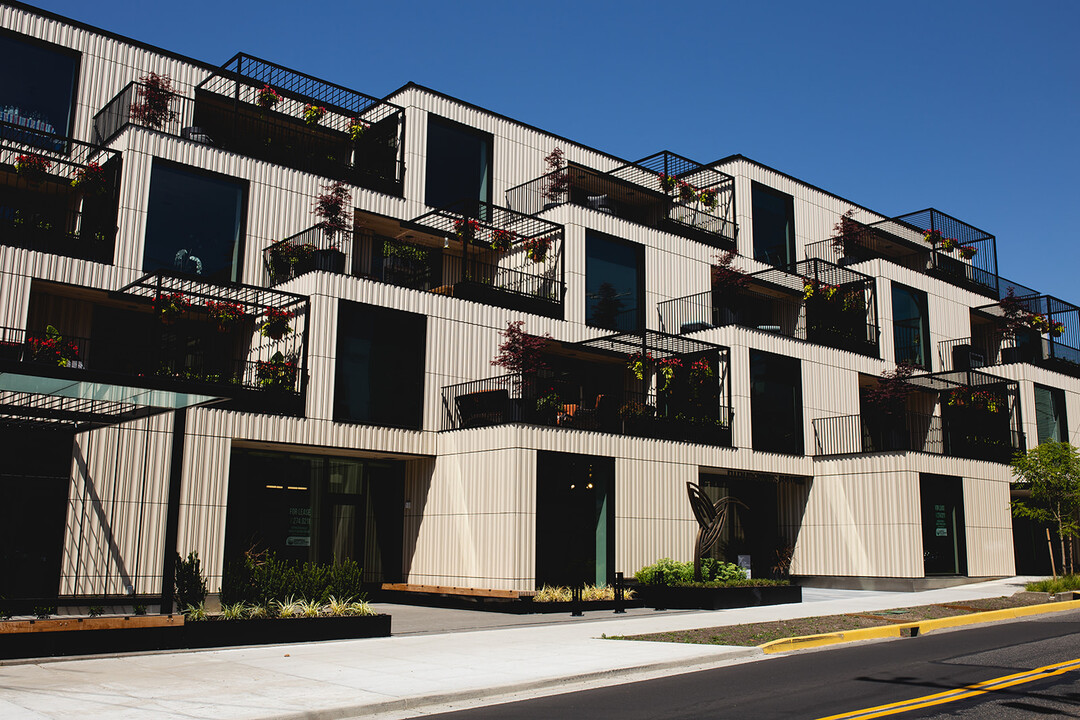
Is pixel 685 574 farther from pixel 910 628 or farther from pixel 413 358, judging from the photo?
pixel 413 358

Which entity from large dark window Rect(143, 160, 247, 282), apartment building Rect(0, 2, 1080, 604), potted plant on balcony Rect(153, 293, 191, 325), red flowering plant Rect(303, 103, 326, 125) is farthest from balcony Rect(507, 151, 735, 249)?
potted plant on balcony Rect(153, 293, 191, 325)

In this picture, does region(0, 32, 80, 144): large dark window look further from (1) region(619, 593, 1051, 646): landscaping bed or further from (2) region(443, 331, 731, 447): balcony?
(1) region(619, 593, 1051, 646): landscaping bed

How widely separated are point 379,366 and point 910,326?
2409cm

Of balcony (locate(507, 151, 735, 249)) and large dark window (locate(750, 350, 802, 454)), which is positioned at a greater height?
balcony (locate(507, 151, 735, 249))

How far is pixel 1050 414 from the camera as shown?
40938 mm

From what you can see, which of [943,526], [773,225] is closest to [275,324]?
[943,526]

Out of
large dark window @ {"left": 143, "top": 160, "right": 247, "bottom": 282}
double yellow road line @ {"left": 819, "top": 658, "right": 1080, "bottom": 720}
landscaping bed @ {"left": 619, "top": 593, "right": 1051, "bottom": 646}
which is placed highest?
large dark window @ {"left": 143, "top": 160, "right": 247, "bottom": 282}

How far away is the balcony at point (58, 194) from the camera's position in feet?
73.0

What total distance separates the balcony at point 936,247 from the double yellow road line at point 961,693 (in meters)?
30.2

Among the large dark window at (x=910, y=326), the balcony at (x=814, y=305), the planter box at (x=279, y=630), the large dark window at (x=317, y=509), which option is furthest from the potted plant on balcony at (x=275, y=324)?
the large dark window at (x=910, y=326)

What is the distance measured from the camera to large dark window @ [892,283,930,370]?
37938 mm

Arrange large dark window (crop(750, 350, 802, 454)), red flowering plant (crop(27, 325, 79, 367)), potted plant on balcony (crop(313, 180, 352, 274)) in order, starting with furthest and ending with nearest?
large dark window (crop(750, 350, 802, 454)) < potted plant on balcony (crop(313, 180, 352, 274)) < red flowering plant (crop(27, 325, 79, 367))

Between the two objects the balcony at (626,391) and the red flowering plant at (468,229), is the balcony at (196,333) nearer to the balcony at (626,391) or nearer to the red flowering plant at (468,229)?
the balcony at (626,391)

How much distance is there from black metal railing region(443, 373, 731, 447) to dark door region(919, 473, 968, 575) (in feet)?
22.2
